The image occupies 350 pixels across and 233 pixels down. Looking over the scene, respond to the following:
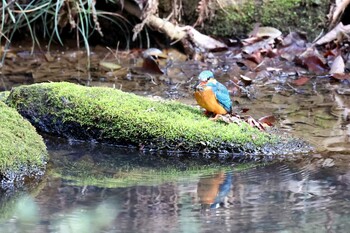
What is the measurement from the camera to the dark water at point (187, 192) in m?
2.64

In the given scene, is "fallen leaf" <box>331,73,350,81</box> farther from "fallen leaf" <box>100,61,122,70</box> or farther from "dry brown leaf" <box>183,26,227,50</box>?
"fallen leaf" <box>100,61,122,70</box>

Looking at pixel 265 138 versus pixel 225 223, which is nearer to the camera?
pixel 225 223

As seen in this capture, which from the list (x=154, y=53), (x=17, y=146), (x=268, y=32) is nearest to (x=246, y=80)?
(x=154, y=53)

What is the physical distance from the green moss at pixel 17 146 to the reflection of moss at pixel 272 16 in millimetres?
3614

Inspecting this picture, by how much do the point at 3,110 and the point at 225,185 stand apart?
1.42 metres

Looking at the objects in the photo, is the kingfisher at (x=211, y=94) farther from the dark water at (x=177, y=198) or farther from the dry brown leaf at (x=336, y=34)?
the dry brown leaf at (x=336, y=34)

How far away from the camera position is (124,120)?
3863mm

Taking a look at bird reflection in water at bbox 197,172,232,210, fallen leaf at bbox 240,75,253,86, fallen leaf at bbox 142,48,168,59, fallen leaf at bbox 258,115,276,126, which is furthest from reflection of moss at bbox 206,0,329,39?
bird reflection in water at bbox 197,172,232,210

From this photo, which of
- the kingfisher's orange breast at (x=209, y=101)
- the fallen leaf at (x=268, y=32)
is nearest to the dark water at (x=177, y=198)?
the kingfisher's orange breast at (x=209, y=101)

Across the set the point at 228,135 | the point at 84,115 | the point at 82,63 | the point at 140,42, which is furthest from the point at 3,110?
the point at 140,42

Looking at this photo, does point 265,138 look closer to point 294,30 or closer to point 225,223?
point 225,223

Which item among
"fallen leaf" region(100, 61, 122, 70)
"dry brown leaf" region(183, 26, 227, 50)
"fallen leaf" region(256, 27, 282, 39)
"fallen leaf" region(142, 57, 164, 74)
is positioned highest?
"fallen leaf" region(256, 27, 282, 39)

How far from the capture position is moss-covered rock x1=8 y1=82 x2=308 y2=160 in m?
3.68

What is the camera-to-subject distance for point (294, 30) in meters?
6.81
